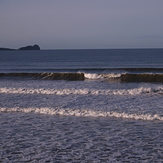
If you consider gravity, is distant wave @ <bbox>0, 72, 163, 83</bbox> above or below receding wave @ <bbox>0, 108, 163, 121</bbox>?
above

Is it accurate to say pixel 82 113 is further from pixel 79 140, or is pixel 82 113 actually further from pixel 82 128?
pixel 79 140

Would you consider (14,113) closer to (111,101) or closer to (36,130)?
(36,130)

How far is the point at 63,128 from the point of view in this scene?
32.8 ft

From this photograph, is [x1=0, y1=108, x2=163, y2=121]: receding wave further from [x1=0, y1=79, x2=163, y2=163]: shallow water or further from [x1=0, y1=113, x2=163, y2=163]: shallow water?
[x1=0, y1=113, x2=163, y2=163]: shallow water

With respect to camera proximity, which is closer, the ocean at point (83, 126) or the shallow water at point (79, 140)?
the shallow water at point (79, 140)

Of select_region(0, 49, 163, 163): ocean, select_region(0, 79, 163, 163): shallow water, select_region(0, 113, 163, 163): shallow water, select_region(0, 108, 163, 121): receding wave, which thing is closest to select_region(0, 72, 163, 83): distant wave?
select_region(0, 49, 163, 163): ocean

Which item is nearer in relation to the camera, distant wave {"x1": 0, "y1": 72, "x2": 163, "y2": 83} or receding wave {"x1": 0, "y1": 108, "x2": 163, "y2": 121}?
receding wave {"x1": 0, "y1": 108, "x2": 163, "y2": 121}


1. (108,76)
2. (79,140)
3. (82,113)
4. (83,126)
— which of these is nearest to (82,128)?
(83,126)

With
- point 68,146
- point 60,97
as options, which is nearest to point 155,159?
point 68,146

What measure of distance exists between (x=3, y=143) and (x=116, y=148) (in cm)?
287

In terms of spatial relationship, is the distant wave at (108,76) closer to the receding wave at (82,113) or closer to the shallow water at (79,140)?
the receding wave at (82,113)

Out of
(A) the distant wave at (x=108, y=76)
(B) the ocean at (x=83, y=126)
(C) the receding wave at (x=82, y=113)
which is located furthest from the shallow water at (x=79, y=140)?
(A) the distant wave at (x=108, y=76)

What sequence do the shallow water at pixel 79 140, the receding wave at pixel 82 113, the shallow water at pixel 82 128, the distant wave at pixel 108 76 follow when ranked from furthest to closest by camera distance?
the distant wave at pixel 108 76 < the receding wave at pixel 82 113 < the shallow water at pixel 82 128 < the shallow water at pixel 79 140

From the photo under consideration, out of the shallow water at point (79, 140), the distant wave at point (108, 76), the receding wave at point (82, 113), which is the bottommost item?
the shallow water at point (79, 140)
